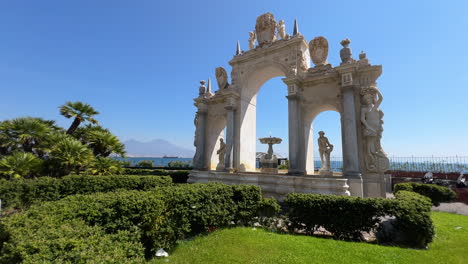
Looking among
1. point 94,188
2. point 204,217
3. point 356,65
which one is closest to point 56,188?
point 94,188

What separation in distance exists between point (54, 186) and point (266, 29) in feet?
47.4

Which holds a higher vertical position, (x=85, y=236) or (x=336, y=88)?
(x=336, y=88)

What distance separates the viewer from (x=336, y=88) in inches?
447

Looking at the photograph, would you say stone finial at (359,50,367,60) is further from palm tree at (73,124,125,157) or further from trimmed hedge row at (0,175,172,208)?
palm tree at (73,124,125,157)

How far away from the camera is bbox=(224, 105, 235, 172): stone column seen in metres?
14.2

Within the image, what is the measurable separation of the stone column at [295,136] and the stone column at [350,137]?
2.20 metres

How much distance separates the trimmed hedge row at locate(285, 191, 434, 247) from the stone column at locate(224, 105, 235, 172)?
771 centimetres

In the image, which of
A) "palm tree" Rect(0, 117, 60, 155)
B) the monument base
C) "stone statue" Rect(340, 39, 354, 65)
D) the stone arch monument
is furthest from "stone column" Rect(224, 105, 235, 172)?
"palm tree" Rect(0, 117, 60, 155)

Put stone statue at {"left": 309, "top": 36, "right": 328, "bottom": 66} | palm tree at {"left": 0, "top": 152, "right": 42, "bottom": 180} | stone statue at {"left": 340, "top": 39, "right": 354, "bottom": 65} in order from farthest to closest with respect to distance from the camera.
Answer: stone statue at {"left": 309, "top": 36, "right": 328, "bottom": 66} → stone statue at {"left": 340, "top": 39, "right": 354, "bottom": 65} → palm tree at {"left": 0, "top": 152, "right": 42, "bottom": 180}

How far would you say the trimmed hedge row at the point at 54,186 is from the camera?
741cm

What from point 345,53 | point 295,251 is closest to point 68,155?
point 295,251

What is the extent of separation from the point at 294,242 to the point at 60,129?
51.8 ft

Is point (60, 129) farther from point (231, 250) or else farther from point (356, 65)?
point (356, 65)

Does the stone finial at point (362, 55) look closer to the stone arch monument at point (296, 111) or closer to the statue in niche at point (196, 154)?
the stone arch monument at point (296, 111)
